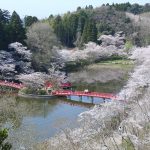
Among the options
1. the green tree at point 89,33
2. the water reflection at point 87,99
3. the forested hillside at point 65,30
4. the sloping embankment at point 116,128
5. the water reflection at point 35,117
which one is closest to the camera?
the sloping embankment at point 116,128

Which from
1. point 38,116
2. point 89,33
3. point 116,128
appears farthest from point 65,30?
point 116,128

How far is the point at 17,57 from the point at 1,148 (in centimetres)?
2812

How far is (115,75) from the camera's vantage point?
41438 mm

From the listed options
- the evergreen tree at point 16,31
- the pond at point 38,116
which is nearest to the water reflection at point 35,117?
the pond at point 38,116

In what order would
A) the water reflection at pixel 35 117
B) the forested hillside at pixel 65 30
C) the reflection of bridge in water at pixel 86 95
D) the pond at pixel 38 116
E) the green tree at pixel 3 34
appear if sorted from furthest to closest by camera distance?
1. the forested hillside at pixel 65 30
2. the green tree at pixel 3 34
3. the reflection of bridge in water at pixel 86 95
4. the pond at pixel 38 116
5. the water reflection at pixel 35 117

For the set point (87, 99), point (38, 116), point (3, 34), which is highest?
point (3, 34)

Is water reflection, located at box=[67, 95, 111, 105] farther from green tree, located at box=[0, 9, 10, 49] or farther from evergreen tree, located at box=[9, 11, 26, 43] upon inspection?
evergreen tree, located at box=[9, 11, 26, 43]

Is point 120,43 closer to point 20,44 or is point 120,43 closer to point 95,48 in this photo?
point 95,48

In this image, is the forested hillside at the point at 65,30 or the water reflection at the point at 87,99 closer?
the water reflection at the point at 87,99

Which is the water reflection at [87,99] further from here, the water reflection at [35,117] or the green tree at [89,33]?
the green tree at [89,33]

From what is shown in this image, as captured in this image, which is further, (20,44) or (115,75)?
(115,75)

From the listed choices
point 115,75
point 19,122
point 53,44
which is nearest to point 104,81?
point 115,75

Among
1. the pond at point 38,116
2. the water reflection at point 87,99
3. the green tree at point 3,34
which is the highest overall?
the green tree at point 3,34

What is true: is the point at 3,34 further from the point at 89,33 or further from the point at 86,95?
the point at 89,33
